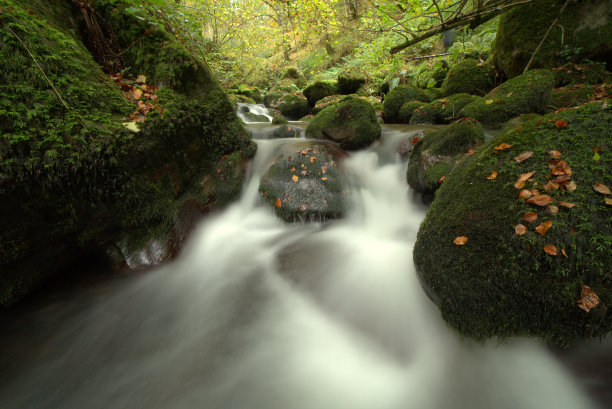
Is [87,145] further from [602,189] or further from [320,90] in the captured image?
[320,90]

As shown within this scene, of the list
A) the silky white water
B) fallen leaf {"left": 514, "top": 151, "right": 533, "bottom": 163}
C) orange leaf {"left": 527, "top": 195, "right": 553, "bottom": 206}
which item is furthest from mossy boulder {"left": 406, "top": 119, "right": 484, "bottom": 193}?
orange leaf {"left": 527, "top": 195, "right": 553, "bottom": 206}

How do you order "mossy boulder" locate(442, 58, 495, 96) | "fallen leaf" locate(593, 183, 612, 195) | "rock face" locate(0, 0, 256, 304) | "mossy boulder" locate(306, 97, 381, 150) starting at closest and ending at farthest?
1. "fallen leaf" locate(593, 183, 612, 195)
2. "rock face" locate(0, 0, 256, 304)
3. "mossy boulder" locate(306, 97, 381, 150)
4. "mossy boulder" locate(442, 58, 495, 96)

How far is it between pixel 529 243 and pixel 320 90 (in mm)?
11870

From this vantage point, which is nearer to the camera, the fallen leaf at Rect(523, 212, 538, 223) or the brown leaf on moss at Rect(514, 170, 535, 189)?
the fallen leaf at Rect(523, 212, 538, 223)

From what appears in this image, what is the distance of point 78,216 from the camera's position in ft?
8.50

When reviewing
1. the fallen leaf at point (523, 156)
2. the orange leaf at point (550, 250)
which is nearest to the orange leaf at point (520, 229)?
the orange leaf at point (550, 250)

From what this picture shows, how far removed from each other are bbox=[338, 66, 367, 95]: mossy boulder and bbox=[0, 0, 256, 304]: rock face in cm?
943

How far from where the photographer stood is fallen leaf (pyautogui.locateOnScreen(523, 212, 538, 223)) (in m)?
1.60

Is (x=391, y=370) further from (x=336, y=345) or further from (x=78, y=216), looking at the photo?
(x=78, y=216)

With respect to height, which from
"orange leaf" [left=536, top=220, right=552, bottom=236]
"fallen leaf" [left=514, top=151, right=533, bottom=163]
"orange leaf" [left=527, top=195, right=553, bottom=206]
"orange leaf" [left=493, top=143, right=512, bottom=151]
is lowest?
"orange leaf" [left=536, top=220, right=552, bottom=236]

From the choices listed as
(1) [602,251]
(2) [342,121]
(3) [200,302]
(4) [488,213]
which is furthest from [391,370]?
(2) [342,121]

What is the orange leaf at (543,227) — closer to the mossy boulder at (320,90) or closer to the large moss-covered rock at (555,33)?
the large moss-covered rock at (555,33)

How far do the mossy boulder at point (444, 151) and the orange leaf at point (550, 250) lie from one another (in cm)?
186

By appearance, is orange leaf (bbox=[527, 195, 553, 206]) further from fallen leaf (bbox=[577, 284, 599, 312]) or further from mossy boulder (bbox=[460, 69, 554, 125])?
mossy boulder (bbox=[460, 69, 554, 125])
